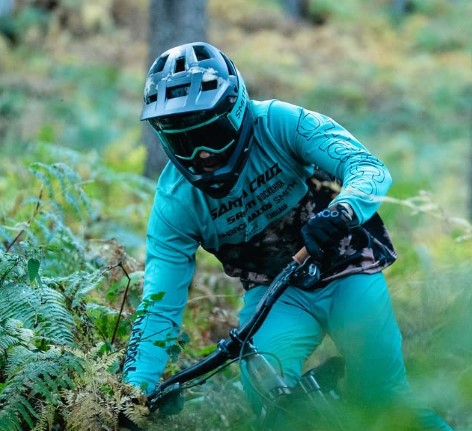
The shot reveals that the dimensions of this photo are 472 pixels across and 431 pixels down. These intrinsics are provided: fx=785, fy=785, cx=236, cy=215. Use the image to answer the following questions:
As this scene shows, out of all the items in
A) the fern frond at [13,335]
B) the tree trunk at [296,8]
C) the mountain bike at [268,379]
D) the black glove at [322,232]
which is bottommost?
the mountain bike at [268,379]

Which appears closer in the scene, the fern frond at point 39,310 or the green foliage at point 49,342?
the green foliage at point 49,342

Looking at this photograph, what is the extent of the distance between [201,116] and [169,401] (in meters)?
1.36

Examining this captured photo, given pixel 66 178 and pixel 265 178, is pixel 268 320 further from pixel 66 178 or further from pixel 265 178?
pixel 66 178

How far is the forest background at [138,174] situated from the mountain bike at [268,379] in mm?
141

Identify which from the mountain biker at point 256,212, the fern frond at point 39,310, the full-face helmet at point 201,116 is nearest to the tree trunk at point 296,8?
the mountain biker at point 256,212

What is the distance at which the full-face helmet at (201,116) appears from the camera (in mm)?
3844

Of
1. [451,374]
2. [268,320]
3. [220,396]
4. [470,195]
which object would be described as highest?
[451,374]

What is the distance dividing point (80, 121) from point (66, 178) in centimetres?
1095

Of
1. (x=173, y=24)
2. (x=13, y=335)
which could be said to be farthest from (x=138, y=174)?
(x=13, y=335)

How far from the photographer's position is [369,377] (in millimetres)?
3648

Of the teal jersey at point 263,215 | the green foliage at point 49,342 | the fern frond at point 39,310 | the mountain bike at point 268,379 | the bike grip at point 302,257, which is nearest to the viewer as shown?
the mountain bike at point 268,379

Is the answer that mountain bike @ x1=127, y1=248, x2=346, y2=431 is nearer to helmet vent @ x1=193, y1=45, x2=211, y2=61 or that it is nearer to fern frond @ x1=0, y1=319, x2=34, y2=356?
fern frond @ x1=0, y1=319, x2=34, y2=356

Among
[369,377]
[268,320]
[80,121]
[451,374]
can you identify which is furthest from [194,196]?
[80,121]

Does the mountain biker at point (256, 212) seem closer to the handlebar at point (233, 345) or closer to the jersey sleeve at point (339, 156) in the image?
the jersey sleeve at point (339, 156)
